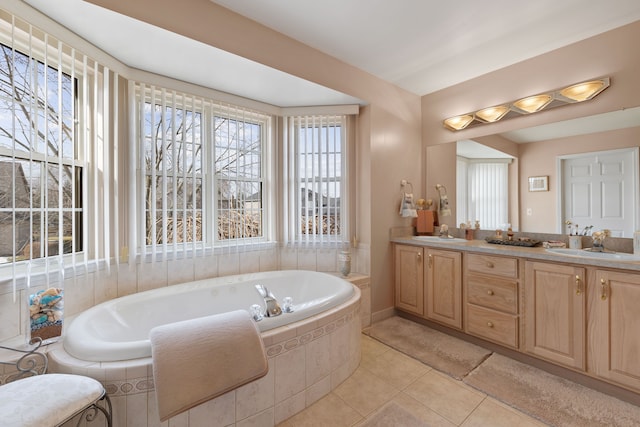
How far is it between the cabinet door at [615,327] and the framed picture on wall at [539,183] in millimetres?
932

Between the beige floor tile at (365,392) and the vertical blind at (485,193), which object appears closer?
the beige floor tile at (365,392)

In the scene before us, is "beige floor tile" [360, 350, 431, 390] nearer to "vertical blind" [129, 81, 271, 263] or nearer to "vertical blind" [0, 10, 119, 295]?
"vertical blind" [129, 81, 271, 263]

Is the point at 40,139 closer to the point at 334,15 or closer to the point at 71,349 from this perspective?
the point at 71,349

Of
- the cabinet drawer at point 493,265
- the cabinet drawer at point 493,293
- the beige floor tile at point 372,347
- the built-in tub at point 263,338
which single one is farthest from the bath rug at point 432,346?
the cabinet drawer at point 493,265

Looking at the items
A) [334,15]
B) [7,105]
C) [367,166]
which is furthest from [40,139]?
[367,166]

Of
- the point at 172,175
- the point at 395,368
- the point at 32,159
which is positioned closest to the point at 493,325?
the point at 395,368

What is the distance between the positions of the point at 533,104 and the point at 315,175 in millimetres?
2091

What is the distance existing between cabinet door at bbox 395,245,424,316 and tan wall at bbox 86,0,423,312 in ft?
0.34

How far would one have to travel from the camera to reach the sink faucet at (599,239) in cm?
201

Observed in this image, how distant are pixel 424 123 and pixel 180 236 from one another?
2.97m

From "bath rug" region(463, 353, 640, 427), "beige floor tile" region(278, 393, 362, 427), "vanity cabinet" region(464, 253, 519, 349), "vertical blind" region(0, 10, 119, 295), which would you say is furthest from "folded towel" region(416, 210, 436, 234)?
"vertical blind" region(0, 10, 119, 295)

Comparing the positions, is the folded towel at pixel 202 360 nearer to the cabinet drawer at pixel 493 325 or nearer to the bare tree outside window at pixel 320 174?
the bare tree outside window at pixel 320 174

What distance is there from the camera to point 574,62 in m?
2.18

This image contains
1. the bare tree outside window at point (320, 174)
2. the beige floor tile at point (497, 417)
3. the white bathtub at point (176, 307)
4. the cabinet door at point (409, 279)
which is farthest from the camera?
the bare tree outside window at point (320, 174)
